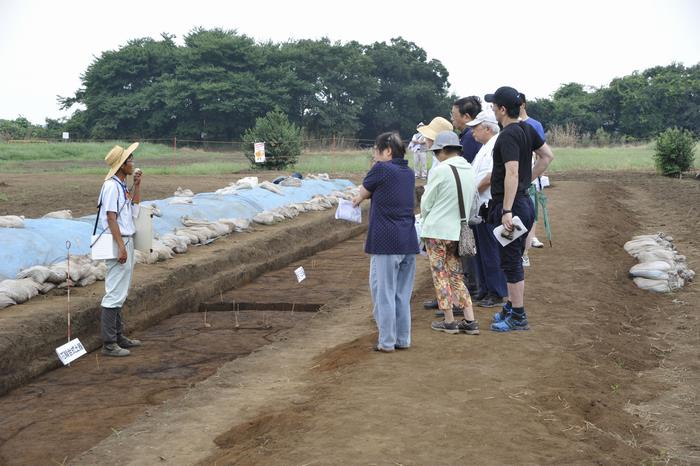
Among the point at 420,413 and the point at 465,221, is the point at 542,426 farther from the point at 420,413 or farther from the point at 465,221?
the point at 465,221

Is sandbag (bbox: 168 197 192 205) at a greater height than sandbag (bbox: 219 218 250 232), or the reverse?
sandbag (bbox: 168 197 192 205)

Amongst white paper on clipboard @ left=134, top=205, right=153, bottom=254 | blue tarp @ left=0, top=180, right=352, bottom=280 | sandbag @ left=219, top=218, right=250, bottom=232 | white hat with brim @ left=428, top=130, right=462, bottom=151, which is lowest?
sandbag @ left=219, top=218, right=250, bottom=232

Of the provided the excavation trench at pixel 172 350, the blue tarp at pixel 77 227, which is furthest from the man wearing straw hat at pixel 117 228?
the blue tarp at pixel 77 227

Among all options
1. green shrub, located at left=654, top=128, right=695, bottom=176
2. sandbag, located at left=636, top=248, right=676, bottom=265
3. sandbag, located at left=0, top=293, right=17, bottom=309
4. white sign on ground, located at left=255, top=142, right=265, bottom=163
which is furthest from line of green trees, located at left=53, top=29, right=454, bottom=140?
sandbag, located at left=0, top=293, right=17, bottom=309

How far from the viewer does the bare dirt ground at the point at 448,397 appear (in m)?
4.10

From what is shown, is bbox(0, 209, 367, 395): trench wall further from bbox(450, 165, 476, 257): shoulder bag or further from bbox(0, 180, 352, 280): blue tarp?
bbox(450, 165, 476, 257): shoulder bag

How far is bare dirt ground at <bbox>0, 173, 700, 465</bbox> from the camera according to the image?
4.10 metres

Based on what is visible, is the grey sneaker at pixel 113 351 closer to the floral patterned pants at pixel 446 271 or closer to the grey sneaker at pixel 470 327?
the floral patterned pants at pixel 446 271

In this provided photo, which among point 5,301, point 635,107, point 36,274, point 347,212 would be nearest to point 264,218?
point 36,274

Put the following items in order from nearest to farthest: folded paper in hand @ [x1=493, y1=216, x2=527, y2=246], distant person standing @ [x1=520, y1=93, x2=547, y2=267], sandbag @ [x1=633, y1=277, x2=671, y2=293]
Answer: folded paper in hand @ [x1=493, y1=216, x2=527, y2=246]
distant person standing @ [x1=520, y1=93, x2=547, y2=267]
sandbag @ [x1=633, y1=277, x2=671, y2=293]

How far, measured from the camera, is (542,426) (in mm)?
4340

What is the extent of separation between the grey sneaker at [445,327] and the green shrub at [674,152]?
21.2 meters

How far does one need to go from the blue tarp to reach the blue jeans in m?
3.74

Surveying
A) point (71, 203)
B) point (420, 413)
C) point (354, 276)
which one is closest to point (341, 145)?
point (71, 203)
